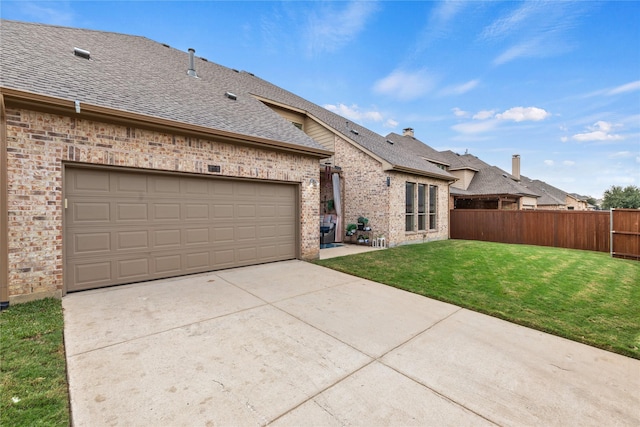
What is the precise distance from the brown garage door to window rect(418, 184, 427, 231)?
751 cm

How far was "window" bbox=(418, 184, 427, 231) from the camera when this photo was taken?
12.8 metres

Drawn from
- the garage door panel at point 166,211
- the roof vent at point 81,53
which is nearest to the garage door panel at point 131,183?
the garage door panel at point 166,211

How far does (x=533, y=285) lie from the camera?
19.4 ft

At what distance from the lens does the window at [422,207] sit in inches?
504

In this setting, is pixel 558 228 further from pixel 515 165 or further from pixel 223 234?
pixel 515 165

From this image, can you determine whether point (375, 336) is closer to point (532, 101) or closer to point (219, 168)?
point (219, 168)

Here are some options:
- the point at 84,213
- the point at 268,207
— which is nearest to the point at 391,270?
the point at 268,207

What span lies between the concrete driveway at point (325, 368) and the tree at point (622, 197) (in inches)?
2251

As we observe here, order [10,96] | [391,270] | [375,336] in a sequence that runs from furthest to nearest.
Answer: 1. [391,270]
2. [10,96]
3. [375,336]

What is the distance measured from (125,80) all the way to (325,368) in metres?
7.48

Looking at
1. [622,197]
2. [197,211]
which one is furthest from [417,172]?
[622,197]

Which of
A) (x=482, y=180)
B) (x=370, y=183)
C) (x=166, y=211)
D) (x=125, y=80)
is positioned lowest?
(x=166, y=211)

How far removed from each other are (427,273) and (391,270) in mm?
873

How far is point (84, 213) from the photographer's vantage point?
4.95 metres
